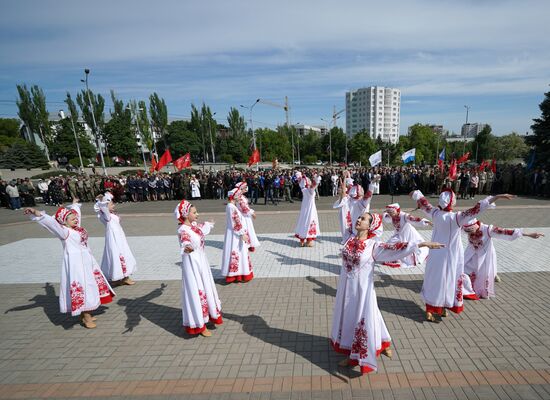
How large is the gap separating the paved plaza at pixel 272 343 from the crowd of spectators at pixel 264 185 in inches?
459

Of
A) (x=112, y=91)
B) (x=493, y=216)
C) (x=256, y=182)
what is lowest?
(x=493, y=216)

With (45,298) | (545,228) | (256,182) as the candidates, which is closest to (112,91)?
(256,182)

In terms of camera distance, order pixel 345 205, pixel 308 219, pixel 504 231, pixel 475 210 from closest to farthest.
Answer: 1. pixel 475 210
2. pixel 504 231
3. pixel 345 205
4. pixel 308 219

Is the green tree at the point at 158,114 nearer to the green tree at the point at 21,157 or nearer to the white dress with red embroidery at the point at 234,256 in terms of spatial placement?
the green tree at the point at 21,157

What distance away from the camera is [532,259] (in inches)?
319

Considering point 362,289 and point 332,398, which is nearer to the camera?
point 332,398

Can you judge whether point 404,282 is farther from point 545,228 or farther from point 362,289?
point 545,228

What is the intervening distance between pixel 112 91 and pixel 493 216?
233 ft

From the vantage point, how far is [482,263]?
6.07 metres

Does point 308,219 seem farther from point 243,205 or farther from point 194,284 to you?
point 194,284

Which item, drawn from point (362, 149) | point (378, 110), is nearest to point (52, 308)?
point (362, 149)

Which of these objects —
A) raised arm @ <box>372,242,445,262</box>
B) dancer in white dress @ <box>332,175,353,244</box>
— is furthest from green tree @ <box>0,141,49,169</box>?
raised arm @ <box>372,242,445,262</box>

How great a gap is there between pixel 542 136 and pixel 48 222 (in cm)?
3107

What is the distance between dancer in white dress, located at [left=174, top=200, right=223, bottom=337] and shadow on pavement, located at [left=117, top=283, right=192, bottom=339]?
0.43 m
